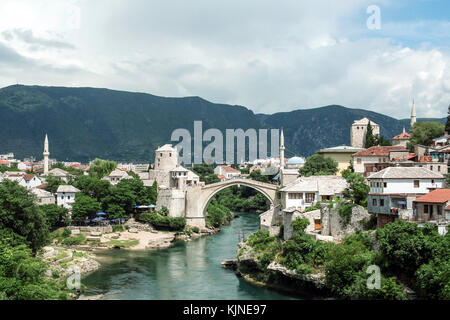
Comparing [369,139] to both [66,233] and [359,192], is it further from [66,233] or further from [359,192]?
[66,233]

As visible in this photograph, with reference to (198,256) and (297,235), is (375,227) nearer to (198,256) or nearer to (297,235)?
(297,235)

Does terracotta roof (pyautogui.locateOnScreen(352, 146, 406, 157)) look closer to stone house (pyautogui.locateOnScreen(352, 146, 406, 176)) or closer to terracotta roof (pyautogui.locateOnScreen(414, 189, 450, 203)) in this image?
stone house (pyautogui.locateOnScreen(352, 146, 406, 176))

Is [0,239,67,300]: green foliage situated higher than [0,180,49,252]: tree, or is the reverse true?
[0,180,49,252]: tree

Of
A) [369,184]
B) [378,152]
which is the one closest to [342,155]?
[378,152]

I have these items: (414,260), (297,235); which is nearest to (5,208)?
(297,235)

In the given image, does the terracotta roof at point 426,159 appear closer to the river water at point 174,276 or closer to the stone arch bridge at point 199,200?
the river water at point 174,276

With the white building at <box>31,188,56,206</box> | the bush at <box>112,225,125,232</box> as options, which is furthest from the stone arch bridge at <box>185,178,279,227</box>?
the white building at <box>31,188,56,206</box>
